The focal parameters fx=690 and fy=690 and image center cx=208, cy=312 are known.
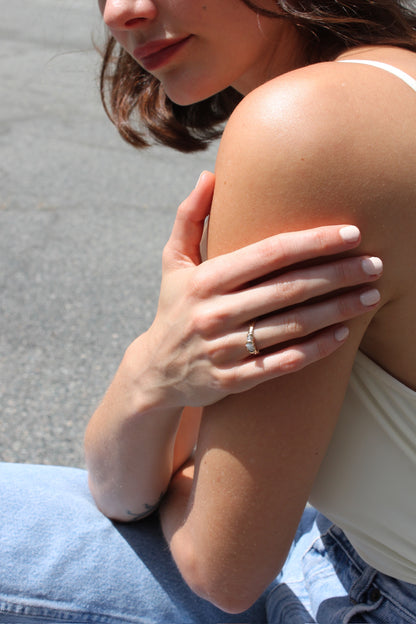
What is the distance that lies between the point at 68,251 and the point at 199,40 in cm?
259

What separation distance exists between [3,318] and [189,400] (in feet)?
Answer: 7.28

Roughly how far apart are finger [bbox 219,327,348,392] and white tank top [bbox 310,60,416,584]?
0.10m

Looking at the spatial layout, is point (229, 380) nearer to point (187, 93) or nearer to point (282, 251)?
point (282, 251)

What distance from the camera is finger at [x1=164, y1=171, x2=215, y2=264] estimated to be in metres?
1.17

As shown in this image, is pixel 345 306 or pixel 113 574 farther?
pixel 113 574

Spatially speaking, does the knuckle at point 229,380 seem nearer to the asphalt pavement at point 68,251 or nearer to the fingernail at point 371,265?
the fingernail at point 371,265

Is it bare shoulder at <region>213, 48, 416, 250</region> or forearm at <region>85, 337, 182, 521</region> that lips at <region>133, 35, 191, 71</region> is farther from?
forearm at <region>85, 337, 182, 521</region>

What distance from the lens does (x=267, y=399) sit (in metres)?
1.02

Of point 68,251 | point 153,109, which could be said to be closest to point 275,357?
point 153,109

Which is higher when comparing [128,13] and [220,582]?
[128,13]

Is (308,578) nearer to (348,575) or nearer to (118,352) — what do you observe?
(348,575)

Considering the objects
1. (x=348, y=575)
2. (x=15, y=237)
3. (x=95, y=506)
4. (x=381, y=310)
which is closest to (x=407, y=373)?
(x=381, y=310)

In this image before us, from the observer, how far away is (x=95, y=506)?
151cm

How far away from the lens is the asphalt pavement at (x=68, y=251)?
2691 mm
